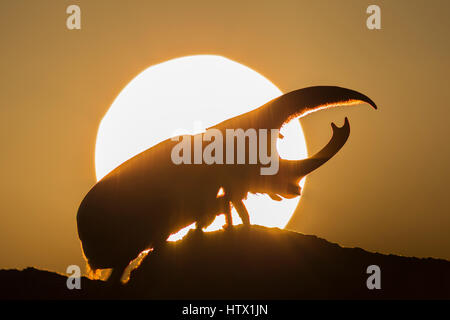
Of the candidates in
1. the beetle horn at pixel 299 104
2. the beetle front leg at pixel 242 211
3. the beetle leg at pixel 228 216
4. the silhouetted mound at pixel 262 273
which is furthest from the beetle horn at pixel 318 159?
the silhouetted mound at pixel 262 273

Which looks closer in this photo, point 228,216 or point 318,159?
point 228,216

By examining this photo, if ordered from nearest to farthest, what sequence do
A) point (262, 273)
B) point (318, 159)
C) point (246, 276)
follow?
point (246, 276) → point (262, 273) → point (318, 159)

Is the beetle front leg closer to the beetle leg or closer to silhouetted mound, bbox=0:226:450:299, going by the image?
the beetle leg

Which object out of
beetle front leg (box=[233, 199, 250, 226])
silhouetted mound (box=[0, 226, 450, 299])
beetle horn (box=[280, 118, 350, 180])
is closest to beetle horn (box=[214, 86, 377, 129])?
beetle horn (box=[280, 118, 350, 180])

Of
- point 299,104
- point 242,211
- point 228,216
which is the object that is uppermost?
point 299,104

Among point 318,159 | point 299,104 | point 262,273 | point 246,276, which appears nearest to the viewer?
point 246,276

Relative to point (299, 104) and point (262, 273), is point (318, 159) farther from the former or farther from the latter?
point (262, 273)

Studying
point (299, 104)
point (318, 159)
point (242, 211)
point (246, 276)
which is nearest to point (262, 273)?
point (246, 276)

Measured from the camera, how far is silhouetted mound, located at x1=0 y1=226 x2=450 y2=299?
34.6ft

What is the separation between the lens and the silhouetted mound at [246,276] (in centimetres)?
1055

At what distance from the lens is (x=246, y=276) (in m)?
10.8

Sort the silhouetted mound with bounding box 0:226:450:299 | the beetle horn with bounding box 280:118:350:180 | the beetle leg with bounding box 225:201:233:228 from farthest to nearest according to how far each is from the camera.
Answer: the beetle horn with bounding box 280:118:350:180 → the beetle leg with bounding box 225:201:233:228 → the silhouetted mound with bounding box 0:226:450:299
